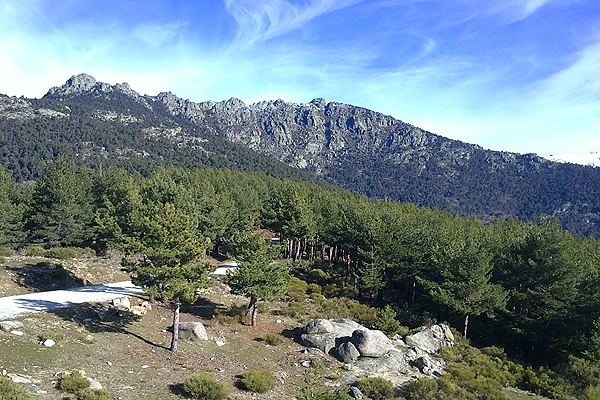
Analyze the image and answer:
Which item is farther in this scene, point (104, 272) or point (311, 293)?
point (311, 293)

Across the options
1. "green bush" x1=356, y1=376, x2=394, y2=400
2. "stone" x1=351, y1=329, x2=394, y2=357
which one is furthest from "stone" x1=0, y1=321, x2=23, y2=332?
"stone" x1=351, y1=329, x2=394, y2=357

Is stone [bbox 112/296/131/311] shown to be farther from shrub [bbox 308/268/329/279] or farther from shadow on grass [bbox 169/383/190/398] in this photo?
shrub [bbox 308/268/329/279]

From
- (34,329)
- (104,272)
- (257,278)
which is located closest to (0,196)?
(104,272)

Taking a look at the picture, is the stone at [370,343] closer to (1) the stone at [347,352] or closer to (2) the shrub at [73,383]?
(1) the stone at [347,352]

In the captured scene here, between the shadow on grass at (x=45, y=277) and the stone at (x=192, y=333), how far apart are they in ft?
38.4

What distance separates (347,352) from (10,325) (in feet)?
59.4

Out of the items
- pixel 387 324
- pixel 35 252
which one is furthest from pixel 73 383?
pixel 35 252

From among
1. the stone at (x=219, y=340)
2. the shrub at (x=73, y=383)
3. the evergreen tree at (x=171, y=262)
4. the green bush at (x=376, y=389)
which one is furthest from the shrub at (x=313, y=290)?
the shrub at (x=73, y=383)

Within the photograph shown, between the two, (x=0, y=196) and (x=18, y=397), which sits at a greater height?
(x=0, y=196)

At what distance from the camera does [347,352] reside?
22828 millimetres

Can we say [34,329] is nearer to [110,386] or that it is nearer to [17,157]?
[110,386]

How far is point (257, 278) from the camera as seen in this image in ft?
80.1

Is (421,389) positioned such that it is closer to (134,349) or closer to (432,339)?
(432,339)

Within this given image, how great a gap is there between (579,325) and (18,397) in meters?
37.9
